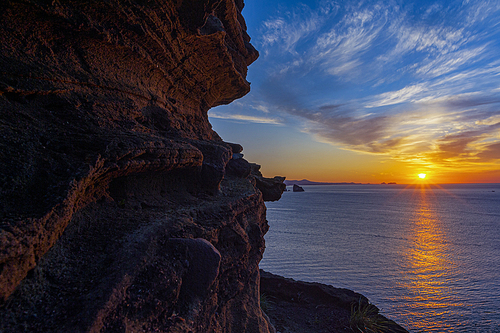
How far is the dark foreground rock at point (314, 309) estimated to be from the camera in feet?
31.0

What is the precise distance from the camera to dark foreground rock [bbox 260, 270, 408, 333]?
31.0 ft

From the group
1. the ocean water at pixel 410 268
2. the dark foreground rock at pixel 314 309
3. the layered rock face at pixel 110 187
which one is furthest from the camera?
the ocean water at pixel 410 268

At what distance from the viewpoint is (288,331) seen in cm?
895

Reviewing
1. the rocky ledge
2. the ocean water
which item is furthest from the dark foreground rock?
the rocky ledge

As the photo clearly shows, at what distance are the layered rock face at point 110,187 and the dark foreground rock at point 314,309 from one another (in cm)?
402

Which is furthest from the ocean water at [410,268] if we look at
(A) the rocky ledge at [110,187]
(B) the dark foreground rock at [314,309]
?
(A) the rocky ledge at [110,187]

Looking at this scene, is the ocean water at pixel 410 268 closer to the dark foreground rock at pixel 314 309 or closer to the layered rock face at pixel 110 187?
the dark foreground rock at pixel 314 309

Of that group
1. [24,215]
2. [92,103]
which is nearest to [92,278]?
[24,215]

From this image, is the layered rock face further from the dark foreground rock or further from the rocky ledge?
the dark foreground rock

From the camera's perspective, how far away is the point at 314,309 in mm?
10539

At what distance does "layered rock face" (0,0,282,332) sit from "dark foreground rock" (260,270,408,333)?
13.2 ft

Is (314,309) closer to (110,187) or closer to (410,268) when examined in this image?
(110,187)

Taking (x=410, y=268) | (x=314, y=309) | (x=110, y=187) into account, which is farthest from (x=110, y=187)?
(x=410, y=268)

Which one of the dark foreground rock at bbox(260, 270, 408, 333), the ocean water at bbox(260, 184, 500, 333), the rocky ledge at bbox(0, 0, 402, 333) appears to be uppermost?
the rocky ledge at bbox(0, 0, 402, 333)
